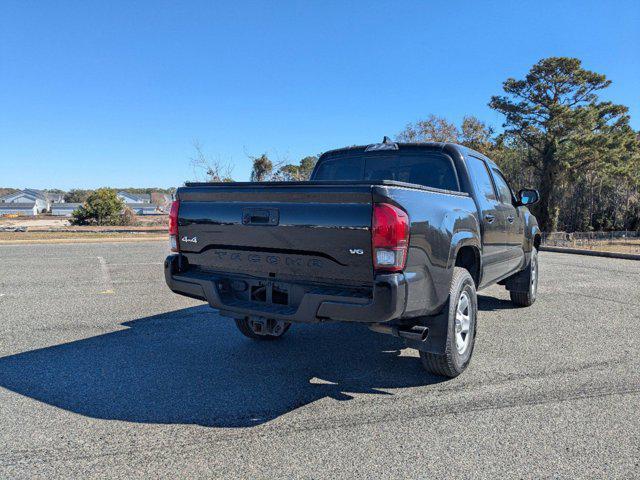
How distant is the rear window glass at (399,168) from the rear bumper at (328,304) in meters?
1.98

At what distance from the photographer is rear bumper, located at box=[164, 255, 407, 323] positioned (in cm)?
321

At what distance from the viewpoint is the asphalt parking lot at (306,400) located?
2.79 meters

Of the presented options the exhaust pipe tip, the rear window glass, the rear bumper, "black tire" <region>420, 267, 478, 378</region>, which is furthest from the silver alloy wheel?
the rear window glass

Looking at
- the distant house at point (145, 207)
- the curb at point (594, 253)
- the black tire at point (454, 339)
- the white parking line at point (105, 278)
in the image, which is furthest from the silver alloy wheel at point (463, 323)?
the distant house at point (145, 207)

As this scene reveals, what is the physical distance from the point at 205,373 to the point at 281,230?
60.7 inches

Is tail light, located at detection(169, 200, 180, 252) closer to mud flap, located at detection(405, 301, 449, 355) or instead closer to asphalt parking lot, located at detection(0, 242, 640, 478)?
asphalt parking lot, located at detection(0, 242, 640, 478)

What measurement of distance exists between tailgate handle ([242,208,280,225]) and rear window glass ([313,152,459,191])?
6.04ft

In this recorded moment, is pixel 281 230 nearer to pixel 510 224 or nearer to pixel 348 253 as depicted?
pixel 348 253

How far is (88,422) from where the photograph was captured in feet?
10.7

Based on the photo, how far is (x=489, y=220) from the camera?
5.02 m

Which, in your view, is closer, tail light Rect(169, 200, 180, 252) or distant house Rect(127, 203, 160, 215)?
tail light Rect(169, 200, 180, 252)

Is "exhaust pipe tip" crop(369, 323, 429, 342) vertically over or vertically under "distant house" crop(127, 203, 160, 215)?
under

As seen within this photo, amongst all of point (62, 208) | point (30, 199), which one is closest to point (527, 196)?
point (62, 208)

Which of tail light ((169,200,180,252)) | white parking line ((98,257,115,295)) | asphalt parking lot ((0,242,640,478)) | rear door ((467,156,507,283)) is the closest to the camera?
asphalt parking lot ((0,242,640,478))
